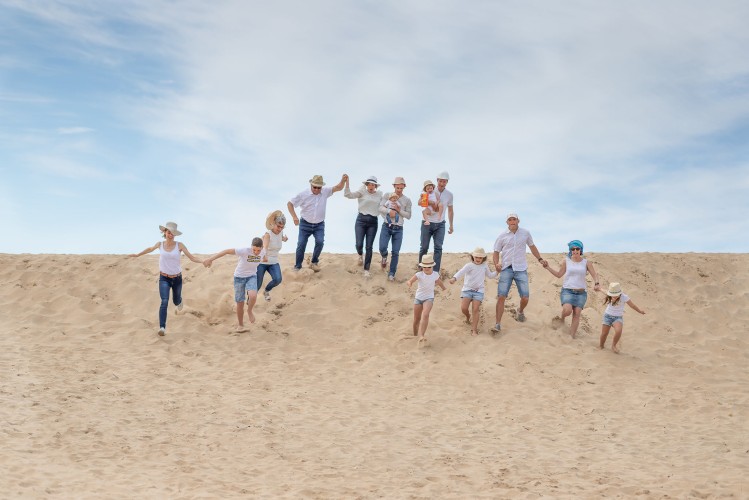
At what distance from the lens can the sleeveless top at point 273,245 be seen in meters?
13.3

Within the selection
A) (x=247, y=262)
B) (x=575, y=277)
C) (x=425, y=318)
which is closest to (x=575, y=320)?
(x=575, y=277)

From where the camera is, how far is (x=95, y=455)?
8.55m

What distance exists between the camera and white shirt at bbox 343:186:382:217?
562 inches

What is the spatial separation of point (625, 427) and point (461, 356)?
10.8 feet

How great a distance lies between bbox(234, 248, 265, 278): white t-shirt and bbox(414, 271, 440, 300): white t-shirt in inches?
119

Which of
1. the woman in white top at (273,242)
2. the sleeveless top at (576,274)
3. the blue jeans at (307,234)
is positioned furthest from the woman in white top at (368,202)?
the sleeveless top at (576,274)

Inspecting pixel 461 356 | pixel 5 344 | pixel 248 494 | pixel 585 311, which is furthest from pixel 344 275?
pixel 248 494

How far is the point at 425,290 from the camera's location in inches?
494

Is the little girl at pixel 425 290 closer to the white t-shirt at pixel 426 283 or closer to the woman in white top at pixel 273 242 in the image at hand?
the white t-shirt at pixel 426 283

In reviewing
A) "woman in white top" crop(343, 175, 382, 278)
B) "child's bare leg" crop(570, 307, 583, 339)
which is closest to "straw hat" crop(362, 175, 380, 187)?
"woman in white top" crop(343, 175, 382, 278)

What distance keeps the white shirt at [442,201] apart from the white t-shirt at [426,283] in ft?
5.98

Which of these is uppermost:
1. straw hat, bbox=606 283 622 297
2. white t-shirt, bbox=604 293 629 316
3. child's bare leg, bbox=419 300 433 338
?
straw hat, bbox=606 283 622 297

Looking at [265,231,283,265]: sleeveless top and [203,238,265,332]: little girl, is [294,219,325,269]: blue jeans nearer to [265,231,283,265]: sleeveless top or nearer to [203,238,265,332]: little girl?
[265,231,283,265]: sleeveless top

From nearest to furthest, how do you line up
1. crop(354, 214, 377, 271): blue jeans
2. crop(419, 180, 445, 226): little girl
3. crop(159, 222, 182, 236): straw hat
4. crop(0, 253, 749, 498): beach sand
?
crop(0, 253, 749, 498): beach sand
crop(159, 222, 182, 236): straw hat
crop(419, 180, 445, 226): little girl
crop(354, 214, 377, 271): blue jeans
